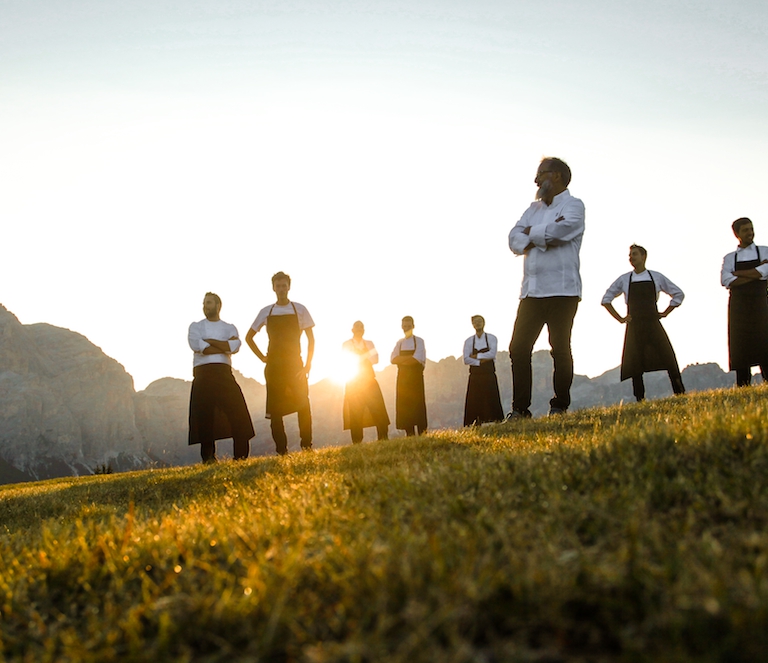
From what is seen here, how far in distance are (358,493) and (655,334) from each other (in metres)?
8.74

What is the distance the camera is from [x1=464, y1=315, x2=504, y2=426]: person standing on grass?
48.1ft

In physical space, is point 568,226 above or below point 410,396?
above

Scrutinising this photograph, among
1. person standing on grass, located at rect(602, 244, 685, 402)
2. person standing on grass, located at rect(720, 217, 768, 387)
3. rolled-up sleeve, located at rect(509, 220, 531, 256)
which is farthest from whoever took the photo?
person standing on grass, located at rect(602, 244, 685, 402)

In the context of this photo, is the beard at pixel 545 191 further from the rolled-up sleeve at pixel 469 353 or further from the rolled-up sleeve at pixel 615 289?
the rolled-up sleeve at pixel 469 353

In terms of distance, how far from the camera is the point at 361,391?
1404cm

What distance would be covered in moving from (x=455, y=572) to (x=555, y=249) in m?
6.60

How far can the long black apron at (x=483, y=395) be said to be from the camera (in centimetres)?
1531

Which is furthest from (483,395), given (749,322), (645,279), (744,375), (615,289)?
(749,322)

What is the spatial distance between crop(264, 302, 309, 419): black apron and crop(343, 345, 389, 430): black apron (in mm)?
3465

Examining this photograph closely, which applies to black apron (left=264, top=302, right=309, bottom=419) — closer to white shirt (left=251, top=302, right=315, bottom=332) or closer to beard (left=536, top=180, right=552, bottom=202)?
white shirt (left=251, top=302, right=315, bottom=332)

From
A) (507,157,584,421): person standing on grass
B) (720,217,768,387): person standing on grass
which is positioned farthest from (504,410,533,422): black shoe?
(720,217,768,387): person standing on grass

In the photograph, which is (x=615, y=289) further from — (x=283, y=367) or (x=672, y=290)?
(x=283, y=367)

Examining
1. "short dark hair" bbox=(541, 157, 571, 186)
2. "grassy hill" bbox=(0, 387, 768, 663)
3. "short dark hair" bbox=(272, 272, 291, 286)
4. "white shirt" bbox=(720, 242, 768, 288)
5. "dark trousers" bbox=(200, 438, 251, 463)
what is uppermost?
"short dark hair" bbox=(541, 157, 571, 186)

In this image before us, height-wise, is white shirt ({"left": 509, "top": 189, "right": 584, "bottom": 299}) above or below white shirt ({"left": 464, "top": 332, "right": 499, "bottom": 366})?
above
